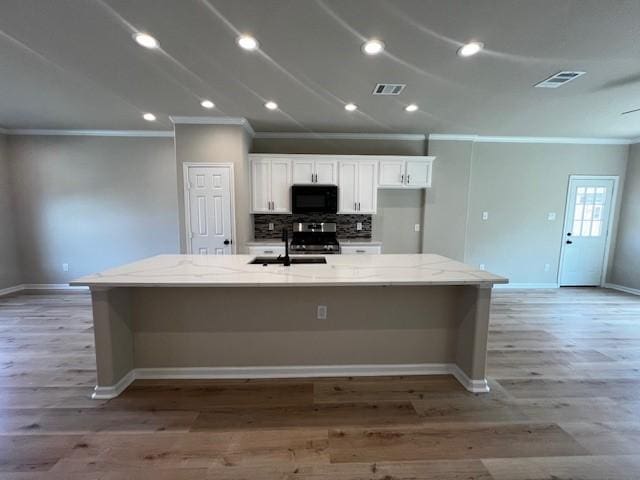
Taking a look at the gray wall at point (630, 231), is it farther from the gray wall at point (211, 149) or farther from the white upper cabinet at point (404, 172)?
the gray wall at point (211, 149)

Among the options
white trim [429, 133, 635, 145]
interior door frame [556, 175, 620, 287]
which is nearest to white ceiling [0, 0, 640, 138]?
white trim [429, 133, 635, 145]

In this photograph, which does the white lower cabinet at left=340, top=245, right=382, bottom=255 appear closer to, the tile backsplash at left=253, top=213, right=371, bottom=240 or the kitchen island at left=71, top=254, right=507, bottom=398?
the tile backsplash at left=253, top=213, right=371, bottom=240

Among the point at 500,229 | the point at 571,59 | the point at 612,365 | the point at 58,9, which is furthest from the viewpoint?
the point at 500,229

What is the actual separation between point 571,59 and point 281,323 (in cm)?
315

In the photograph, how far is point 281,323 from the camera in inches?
89.5

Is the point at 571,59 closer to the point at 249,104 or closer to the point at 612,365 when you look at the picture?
the point at 612,365

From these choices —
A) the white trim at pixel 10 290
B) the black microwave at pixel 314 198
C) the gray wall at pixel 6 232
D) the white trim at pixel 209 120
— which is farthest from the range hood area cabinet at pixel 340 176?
the white trim at pixel 10 290

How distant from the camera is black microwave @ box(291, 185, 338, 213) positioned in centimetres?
421

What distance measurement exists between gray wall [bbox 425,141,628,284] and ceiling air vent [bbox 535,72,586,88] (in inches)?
80.7

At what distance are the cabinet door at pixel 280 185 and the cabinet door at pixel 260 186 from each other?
0.26ft

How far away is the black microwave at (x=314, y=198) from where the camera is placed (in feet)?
13.8

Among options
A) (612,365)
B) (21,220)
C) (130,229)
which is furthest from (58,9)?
(612,365)

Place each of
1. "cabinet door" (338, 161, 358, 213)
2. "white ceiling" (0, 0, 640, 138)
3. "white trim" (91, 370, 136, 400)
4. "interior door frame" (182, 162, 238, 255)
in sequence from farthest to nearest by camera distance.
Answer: "cabinet door" (338, 161, 358, 213), "interior door frame" (182, 162, 238, 255), "white trim" (91, 370, 136, 400), "white ceiling" (0, 0, 640, 138)

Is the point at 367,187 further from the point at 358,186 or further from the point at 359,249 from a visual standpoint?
the point at 359,249
